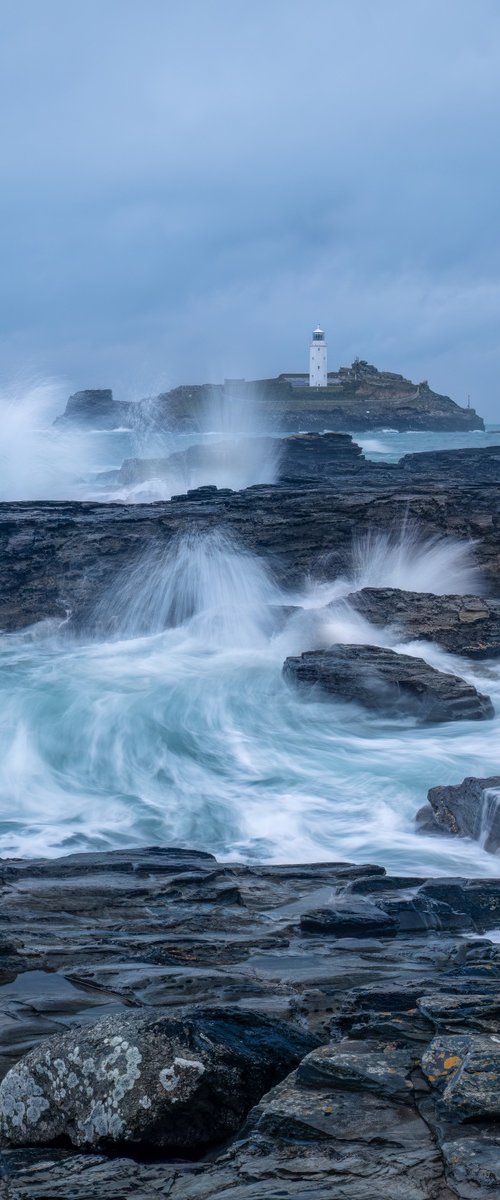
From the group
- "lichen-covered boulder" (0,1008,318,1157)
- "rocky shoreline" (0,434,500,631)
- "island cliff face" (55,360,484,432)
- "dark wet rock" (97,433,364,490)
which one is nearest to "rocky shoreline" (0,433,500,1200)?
"lichen-covered boulder" (0,1008,318,1157)

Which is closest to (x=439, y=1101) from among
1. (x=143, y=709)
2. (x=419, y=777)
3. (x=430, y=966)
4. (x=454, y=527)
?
(x=430, y=966)

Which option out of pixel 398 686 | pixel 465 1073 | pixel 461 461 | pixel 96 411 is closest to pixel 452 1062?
pixel 465 1073

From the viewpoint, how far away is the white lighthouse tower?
97.0 metres

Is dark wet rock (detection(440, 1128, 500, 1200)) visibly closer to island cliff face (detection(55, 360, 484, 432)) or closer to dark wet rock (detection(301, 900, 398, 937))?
dark wet rock (detection(301, 900, 398, 937))

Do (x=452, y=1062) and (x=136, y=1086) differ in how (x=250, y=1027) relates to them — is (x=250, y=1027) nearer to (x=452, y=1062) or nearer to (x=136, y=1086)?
(x=136, y=1086)

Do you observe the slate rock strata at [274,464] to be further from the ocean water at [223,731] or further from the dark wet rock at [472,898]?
the dark wet rock at [472,898]

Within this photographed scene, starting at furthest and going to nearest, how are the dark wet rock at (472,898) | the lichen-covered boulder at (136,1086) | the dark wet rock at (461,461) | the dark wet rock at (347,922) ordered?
1. the dark wet rock at (461,461)
2. the dark wet rock at (472,898)
3. the dark wet rock at (347,922)
4. the lichen-covered boulder at (136,1086)

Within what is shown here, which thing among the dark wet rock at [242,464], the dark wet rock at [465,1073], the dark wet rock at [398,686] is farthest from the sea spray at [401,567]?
the dark wet rock at [465,1073]

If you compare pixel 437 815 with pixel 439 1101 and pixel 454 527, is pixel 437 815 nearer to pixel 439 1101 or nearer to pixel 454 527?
pixel 439 1101

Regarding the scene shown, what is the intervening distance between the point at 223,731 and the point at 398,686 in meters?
2.22

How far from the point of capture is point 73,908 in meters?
6.50

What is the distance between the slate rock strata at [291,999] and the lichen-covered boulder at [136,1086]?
6 centimetres

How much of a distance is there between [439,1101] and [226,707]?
10564 mm

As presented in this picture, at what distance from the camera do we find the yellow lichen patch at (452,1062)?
3.31 metres
